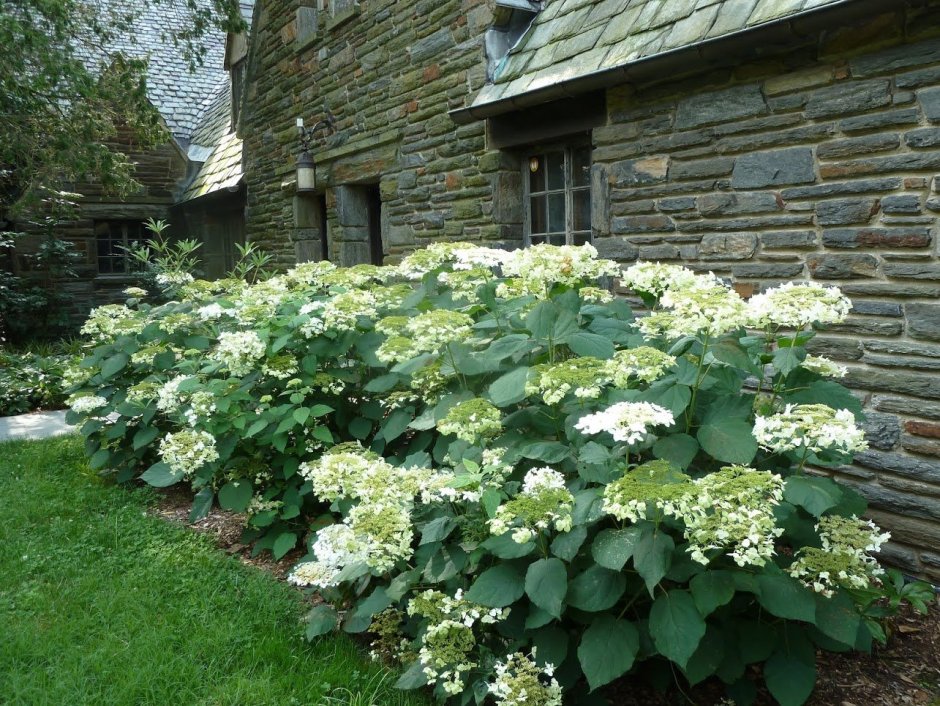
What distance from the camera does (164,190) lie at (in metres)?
16.2

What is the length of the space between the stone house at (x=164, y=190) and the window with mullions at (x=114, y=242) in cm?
2

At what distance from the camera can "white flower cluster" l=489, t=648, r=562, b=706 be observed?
2.23 meters

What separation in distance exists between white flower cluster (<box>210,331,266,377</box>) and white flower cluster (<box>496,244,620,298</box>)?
1.33 meters

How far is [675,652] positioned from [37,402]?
830 cm

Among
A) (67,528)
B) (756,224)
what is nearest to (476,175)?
(756,224)

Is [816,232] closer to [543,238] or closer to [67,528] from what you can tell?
[543,238]

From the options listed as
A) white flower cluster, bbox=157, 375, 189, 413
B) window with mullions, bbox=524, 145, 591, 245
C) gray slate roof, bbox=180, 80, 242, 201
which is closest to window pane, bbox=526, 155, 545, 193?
window with mullions, bbox=524, 145, 591, 245

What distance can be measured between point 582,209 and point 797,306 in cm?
370

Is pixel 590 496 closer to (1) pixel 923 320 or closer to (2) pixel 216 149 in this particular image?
(1) pixel 923 320

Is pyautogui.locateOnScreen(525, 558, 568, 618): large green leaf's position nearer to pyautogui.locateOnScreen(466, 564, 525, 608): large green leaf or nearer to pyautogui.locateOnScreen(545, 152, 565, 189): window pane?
pyautogui.locateOnScreen(466, 564, 525, 608): large green leaf

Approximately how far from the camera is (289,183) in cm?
1028

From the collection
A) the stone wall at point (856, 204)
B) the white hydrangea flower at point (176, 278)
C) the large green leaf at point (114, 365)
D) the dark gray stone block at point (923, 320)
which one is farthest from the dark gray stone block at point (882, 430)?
the white hydrangea flower at point (176, 278)

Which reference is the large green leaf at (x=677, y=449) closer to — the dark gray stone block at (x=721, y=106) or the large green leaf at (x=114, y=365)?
the dark gray stone block at (x=721, y=106)

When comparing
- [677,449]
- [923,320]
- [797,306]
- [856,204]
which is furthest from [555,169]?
[677,449]
